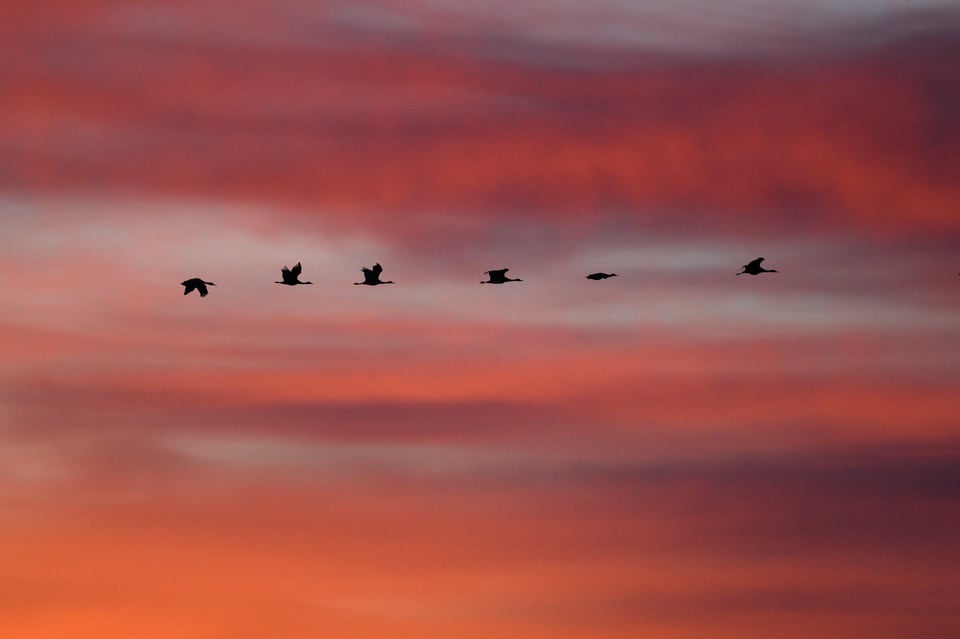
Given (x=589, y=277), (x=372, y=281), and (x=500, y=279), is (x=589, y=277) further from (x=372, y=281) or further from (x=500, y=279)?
(x=372, y=281)

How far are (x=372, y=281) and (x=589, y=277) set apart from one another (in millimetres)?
16692

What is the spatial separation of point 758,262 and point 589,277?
1143cm

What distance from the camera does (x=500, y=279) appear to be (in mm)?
129625

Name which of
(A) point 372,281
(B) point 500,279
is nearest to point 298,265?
(A) point 372,281

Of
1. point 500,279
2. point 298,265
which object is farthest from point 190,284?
point 500,279

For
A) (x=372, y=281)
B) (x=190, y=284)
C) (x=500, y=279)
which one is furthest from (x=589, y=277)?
(x=190, y=284)

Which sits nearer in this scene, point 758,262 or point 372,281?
point 758,262

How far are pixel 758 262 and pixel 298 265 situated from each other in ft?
104

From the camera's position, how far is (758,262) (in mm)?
123188

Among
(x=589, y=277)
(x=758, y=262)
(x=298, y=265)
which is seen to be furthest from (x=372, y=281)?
(x=758, y=262)

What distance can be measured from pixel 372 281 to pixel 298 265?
6.26 metres

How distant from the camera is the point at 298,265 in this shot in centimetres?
12769

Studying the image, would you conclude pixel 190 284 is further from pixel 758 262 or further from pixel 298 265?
pixel 758 262

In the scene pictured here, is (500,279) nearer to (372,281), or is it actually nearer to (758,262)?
(372,281)
